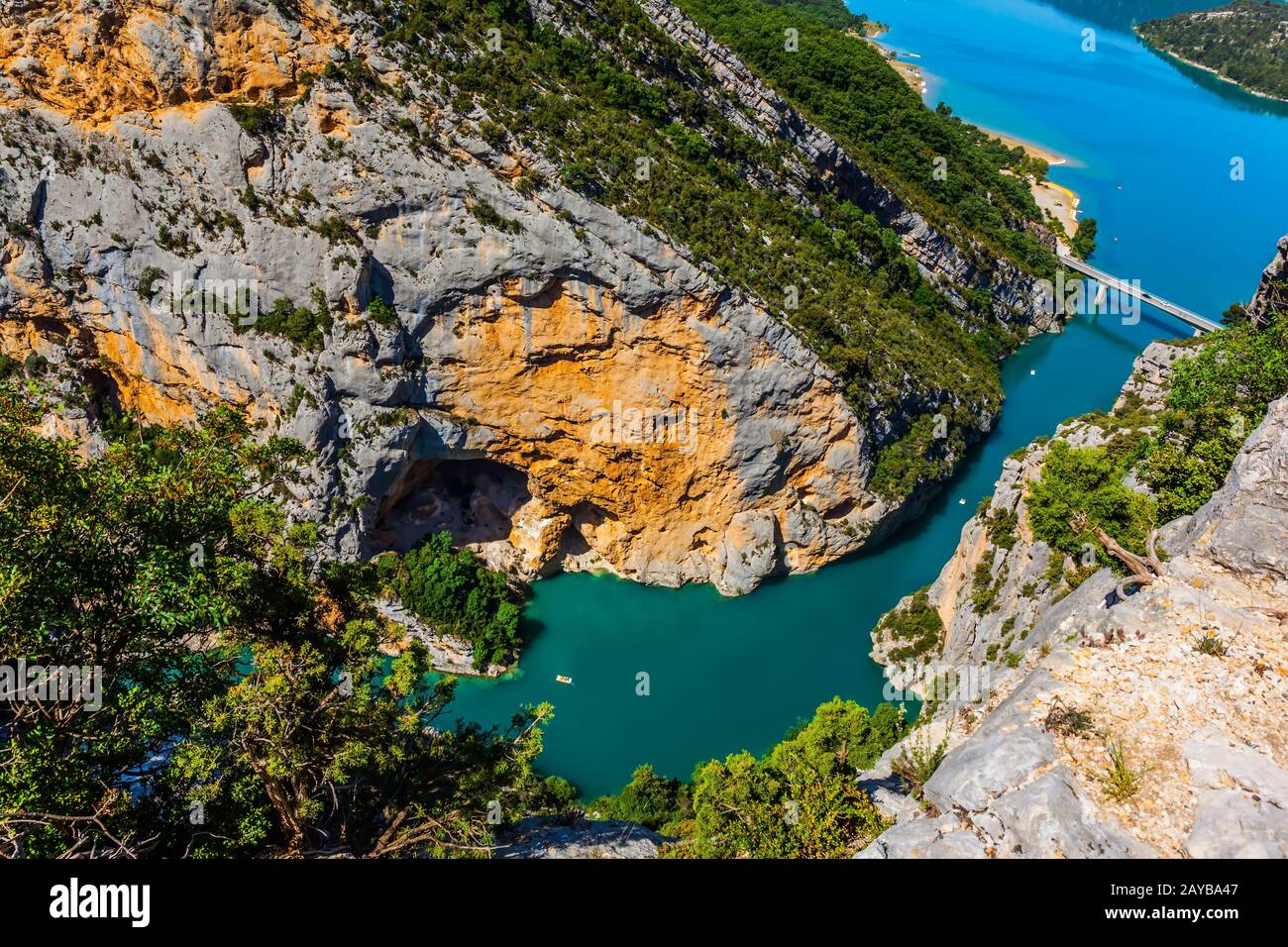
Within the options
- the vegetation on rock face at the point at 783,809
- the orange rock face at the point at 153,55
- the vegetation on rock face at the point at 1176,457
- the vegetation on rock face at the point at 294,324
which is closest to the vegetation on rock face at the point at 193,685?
the vegetation on rock face at the point at 783,809

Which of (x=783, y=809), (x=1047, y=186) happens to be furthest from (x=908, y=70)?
(x=783, y=809)

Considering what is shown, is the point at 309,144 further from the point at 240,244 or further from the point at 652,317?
the point at 652,317

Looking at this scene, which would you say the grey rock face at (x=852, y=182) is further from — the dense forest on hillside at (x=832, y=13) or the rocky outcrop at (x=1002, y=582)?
the dense forest on hillside at (x=832, y=13)

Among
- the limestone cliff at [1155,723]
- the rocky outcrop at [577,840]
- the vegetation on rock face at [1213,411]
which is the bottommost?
the rocky outcrop at [577,840]

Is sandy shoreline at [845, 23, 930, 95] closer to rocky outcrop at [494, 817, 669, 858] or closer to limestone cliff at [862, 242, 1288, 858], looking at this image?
limestone cliff at [862, 242, 1288, 858]

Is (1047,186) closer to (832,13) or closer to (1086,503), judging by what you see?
(832,13)

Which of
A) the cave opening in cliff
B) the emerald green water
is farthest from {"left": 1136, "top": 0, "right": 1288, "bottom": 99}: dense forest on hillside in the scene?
the cave opening in cliff
